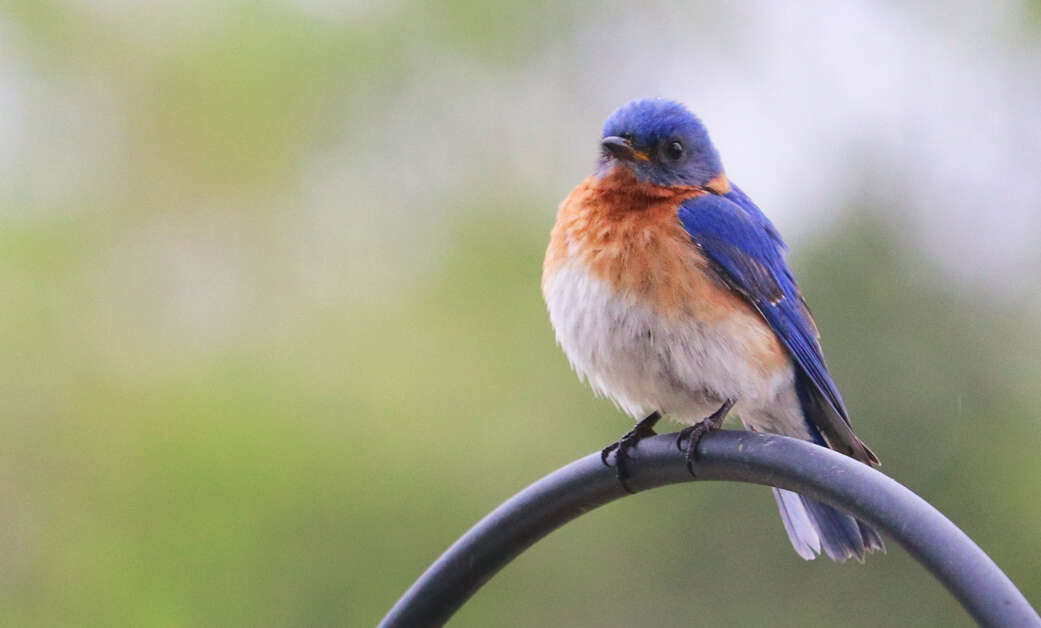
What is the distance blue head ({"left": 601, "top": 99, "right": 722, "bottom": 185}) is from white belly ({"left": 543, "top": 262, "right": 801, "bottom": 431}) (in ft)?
1.16

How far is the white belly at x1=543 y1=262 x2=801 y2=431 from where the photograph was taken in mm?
3246

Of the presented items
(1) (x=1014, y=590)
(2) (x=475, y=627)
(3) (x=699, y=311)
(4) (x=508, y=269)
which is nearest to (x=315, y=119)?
(4) (x=508, y=269)

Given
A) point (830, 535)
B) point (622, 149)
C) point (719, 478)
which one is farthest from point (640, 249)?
point (719, 478)

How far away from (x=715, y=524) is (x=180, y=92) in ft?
11.9

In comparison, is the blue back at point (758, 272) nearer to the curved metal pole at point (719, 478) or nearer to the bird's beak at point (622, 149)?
the bird's beak at point (622, 149)

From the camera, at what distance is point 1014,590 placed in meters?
1.77

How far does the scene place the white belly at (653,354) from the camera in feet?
10.6

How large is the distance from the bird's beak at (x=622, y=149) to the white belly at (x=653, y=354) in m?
0.34

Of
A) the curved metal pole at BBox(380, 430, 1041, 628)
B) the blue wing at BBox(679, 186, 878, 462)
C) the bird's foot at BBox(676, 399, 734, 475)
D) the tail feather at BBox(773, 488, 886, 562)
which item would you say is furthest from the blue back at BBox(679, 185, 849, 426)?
the curved metal pole at BBox(380, 430, 1041, 628)

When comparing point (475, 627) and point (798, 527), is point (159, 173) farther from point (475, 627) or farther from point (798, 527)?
point (798, 527)

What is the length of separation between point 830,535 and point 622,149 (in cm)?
113

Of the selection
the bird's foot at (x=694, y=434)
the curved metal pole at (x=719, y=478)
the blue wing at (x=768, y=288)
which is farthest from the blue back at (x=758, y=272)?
the curved metal pole at (x=719, y=478)

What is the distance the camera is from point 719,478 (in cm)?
249

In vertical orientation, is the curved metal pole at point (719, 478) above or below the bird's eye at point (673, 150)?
below
